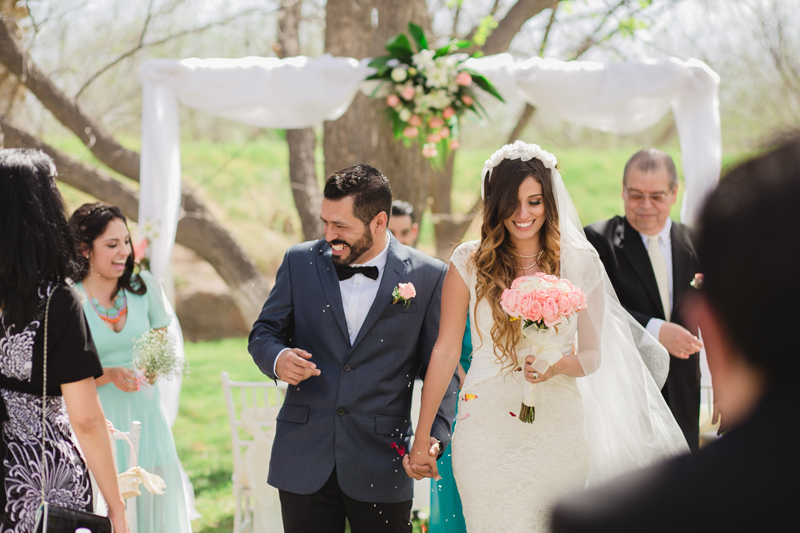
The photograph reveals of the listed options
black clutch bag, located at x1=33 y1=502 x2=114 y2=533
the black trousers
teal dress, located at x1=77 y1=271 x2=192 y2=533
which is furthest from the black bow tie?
teal dress, located at x1=77 y1=271 x2=192 y2=533

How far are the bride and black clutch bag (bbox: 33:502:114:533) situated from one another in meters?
1.30

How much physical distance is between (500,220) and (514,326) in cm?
47

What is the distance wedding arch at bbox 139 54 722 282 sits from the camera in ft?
19.2

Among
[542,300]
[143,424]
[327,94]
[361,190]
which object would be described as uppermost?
[327,94]

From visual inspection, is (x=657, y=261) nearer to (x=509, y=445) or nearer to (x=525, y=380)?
(x=525, y=380)

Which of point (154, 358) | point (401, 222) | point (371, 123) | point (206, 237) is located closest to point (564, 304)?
point (154, 358)

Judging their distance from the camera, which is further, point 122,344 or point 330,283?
point 122,344

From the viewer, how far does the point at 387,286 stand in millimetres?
3373

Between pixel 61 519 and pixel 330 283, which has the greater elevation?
pixel 330 283

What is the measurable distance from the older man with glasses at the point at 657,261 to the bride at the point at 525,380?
2.90ft

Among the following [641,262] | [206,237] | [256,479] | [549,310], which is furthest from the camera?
[206,237]

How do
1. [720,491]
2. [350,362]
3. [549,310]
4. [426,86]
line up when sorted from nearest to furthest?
[720,491] → [549,310] → [350,362] → [426,86]

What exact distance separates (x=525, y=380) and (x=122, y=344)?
2475 mm

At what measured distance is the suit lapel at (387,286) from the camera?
3314mm
